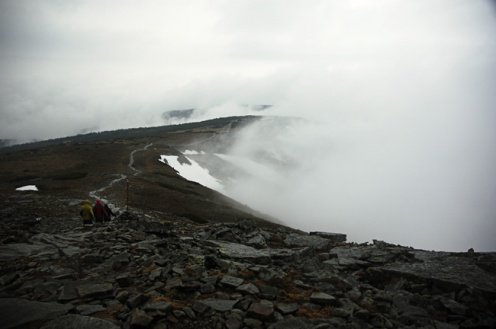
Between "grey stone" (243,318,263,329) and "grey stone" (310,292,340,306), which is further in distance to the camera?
"grey stone" (310,292,340,306)

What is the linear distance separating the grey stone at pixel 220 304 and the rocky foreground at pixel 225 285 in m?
0.04

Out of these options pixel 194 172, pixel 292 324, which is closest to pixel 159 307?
pixel 292 324

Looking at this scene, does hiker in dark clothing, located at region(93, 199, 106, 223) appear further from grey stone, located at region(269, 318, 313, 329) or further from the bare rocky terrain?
grey stone, located at region(269, 318, 313, 329)

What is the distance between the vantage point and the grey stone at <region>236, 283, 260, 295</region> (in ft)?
34.7

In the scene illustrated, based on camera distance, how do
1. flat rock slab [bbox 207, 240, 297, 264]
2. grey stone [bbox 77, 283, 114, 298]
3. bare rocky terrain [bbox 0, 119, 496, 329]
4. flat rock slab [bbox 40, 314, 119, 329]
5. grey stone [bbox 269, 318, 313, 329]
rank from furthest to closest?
flat rock slab [bbox 207, 240, 297, 264]
grey stone [bbox 77, 283, 114, 298]
bare rocky terrain [bbox 0, 119, 496, 329]
grey stone [bbox 269, 318, 313, 329]
flat rock slab [bbox 40, 314, 119, 329]

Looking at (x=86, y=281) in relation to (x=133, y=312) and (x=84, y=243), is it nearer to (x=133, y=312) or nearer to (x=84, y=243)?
(x=133, y=312)

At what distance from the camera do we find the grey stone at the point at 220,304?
945 centimetres

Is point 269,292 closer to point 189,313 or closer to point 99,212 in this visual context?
point 189,313

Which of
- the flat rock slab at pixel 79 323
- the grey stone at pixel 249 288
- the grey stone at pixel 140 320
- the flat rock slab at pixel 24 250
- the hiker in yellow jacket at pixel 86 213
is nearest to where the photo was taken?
the flat rock slab at pixel 79 323

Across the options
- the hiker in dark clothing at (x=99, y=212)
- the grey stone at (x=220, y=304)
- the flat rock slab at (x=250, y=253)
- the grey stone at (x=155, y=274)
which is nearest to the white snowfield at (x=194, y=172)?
the hiker in dark clothing at (x=99, y=212)

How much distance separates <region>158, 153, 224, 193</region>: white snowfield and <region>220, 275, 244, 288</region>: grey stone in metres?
65.2

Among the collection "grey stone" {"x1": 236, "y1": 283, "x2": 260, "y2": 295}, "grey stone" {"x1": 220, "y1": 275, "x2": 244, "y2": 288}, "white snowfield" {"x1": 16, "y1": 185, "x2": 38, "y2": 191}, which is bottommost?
"grey stone" {"x1": 236, "y1": 283, "x2": 260, "y2": 295}

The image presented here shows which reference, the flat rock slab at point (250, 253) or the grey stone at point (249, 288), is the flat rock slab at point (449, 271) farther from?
the grey stone at point (249, 288)

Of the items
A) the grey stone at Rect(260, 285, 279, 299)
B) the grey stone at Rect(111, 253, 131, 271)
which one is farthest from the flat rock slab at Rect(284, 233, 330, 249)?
the grey stone at Rect(111, 253, 131, 271)
